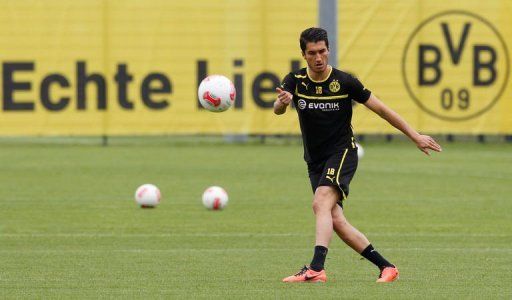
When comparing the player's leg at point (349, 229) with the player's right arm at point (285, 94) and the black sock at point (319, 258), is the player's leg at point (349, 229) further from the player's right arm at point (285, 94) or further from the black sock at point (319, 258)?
the player's right arm at point (285, 94)

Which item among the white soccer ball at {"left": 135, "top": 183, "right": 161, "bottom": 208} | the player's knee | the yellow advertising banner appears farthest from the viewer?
the yellow advertising banner

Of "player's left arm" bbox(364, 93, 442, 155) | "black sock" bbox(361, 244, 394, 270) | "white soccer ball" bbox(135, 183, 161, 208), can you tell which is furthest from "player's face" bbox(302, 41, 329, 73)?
"white soccer ball" bbox(135, 183, 161, 208)

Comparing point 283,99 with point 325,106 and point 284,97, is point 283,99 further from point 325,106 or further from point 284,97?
point 325,106

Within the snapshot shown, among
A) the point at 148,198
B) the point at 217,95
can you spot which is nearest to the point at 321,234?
the point at 217,95

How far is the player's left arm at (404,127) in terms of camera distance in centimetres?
1052

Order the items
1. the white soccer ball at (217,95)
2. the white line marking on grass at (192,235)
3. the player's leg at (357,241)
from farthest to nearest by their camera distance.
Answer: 1. the white line marking on grass at (192,235)
2. the white soccer ball at (217,95)
3. the player's leg at (357,241)

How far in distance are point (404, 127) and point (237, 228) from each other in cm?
520

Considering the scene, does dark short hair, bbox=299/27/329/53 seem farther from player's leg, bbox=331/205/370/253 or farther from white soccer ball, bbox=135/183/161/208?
white soccer ball, bbox=135/183/161/208

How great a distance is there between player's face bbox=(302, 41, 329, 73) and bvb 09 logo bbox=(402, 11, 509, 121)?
23.1 m

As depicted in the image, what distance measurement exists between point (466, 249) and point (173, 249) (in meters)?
3.03

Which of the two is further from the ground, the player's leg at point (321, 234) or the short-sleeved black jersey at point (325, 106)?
the short-sleeved black jersey at point (325, 106)

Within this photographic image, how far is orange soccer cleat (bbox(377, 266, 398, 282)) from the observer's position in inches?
424

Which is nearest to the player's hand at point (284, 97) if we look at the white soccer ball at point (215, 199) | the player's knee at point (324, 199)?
the player's knee at point (324, 199)

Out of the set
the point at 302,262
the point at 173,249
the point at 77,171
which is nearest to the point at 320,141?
the point at 302,262
